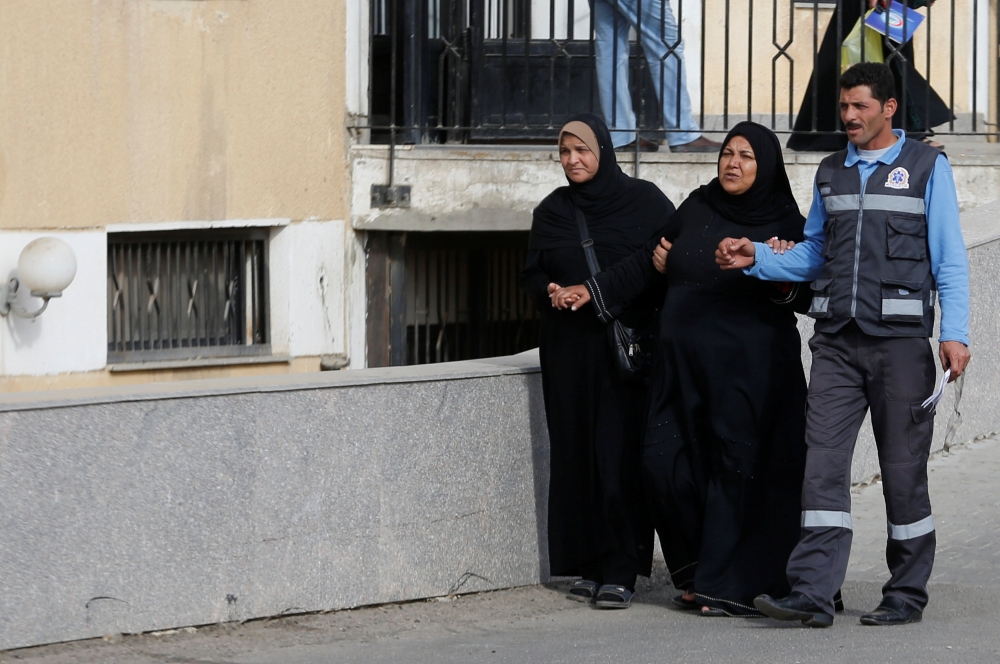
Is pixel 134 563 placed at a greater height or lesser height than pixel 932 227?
lesser

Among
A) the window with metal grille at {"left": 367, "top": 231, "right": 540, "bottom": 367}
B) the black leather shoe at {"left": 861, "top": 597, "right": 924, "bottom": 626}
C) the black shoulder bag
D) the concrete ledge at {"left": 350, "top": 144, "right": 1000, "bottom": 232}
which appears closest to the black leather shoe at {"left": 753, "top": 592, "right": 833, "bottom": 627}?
the black leather shoe at {"left": 861, "top": 597, "right": 924, "bottom": 626}

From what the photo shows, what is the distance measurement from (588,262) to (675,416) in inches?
24.0

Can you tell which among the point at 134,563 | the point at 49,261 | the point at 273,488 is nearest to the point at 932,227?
the point at 273,488

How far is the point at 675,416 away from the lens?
511 cm

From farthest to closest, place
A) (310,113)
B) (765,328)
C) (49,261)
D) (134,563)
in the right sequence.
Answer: (310,113)
(49,261)
(765,328)
(134,563)

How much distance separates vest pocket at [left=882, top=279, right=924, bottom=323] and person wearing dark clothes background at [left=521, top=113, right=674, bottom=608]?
87 cm

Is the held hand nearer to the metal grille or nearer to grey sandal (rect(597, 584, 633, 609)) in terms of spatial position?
grey sandal (rect(597, 584, 633, 609))

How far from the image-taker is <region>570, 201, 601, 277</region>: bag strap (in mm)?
5301

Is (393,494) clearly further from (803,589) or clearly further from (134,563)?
(803,589)

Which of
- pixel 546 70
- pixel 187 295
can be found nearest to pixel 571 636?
pixel 187 295

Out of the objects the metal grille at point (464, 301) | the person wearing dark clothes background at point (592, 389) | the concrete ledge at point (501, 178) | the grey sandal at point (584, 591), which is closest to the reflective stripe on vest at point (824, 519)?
the person wearing dark clothes background at point (592, 389)

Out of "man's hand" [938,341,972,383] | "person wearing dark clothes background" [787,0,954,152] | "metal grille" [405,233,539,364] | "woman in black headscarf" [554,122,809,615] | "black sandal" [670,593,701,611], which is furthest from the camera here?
"metal grille" [405,233,539,364]

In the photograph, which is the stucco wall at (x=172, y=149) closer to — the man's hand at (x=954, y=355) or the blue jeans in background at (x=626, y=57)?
the blue jeans in background at (x=626, y=57)

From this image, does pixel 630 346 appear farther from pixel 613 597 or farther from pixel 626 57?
pixel 626 57
